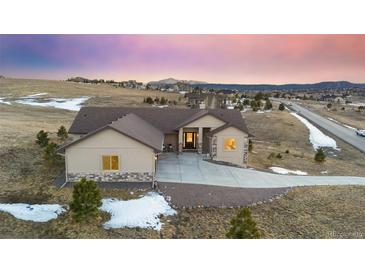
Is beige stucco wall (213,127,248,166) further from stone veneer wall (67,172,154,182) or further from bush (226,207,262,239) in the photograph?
bush (226,207,262,239)

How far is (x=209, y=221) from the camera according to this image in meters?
12.1

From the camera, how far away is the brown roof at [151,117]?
70.1 ft

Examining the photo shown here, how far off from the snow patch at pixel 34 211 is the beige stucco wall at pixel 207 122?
1193cm

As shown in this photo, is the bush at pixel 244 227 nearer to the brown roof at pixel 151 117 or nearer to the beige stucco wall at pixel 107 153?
the beige stucco wall at pixel 107 153

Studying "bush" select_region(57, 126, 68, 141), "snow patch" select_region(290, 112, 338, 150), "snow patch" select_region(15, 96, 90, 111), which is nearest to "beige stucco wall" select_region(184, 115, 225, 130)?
"bush" select_region(57, 126, 68, 141)

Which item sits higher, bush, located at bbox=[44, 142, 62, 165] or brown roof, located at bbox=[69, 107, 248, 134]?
brown roof, located at bbox=[69, 107, 248, 134]

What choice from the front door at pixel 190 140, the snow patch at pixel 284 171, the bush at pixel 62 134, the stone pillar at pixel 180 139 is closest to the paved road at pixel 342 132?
the snow patch at pixel 284 171

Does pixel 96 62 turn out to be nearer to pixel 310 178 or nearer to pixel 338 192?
pixel 310 178

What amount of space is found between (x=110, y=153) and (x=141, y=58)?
19315 mm

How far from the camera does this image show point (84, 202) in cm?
1143

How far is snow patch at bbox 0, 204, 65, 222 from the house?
3.11m

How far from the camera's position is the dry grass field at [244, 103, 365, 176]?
24234mm

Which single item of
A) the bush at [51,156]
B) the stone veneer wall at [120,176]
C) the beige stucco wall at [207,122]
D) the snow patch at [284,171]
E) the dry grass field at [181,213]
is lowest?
the snow patch at [284,171]
